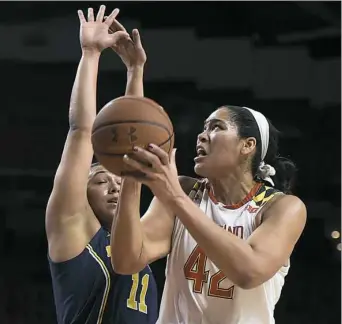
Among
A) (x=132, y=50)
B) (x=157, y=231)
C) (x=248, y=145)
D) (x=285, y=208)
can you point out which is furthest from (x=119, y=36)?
(x=285, y=208)

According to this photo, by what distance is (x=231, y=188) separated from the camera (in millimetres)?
2363

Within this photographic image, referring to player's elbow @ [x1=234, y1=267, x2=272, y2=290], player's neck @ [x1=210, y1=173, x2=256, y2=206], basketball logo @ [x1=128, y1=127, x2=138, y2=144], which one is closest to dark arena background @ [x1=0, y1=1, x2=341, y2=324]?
player's neck @ [x1=210, y1=173, x2=256, y2=206]

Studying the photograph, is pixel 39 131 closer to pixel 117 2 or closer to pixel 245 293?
pixel 117 2

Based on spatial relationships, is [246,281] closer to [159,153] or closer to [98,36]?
[159,153]

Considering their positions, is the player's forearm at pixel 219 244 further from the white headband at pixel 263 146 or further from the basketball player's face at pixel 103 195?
the basketball player's face at pixel 103 195

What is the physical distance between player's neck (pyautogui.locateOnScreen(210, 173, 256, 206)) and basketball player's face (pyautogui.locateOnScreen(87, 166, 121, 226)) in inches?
19.3

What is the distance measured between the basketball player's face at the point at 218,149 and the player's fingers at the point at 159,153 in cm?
60

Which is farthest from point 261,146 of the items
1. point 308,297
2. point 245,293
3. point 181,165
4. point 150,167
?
point 308,297

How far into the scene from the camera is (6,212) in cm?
720

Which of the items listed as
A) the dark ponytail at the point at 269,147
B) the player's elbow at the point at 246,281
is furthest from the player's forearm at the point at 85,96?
the player's elbow at the point at 246,281

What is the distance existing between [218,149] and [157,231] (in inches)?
14.3

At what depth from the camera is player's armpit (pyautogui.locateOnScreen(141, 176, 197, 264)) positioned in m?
2.15

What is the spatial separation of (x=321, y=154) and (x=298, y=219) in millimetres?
5653

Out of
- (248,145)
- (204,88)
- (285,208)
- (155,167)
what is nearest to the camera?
(155,167)
